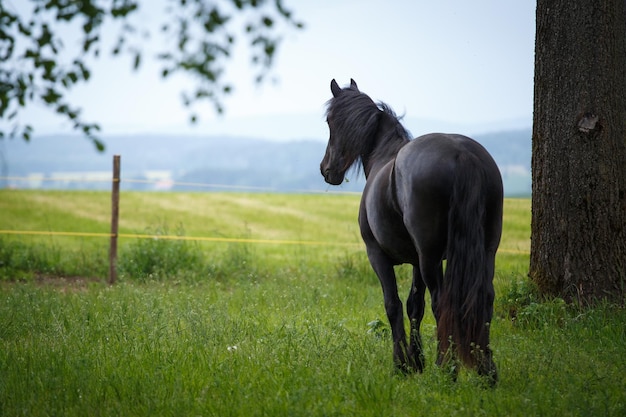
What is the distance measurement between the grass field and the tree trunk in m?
0.43

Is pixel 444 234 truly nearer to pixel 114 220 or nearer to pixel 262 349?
pixel 262 349

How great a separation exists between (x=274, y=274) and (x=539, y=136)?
5119 millimetres

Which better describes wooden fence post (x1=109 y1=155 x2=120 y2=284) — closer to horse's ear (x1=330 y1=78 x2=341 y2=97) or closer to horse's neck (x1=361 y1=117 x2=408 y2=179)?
horse's ear (x1=330 y1=78 x2=341 y2=97)

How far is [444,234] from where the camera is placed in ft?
15.4

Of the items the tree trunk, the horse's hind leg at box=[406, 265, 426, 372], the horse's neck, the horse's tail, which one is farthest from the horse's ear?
the tree trunk

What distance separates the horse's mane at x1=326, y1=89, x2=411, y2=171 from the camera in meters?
5.80

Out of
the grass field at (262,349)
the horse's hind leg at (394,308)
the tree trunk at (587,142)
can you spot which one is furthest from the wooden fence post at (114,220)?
the tree trunk at (587,142)

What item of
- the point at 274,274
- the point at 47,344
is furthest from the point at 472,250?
the point at 274,274

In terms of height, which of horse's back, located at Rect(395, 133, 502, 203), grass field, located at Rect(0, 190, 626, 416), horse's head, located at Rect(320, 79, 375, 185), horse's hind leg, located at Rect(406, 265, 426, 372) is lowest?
grass field, located at Rect(0, 190, 626, 416)

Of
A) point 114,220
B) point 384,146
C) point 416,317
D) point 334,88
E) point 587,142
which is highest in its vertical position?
point 334,88

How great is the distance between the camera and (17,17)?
4230mm

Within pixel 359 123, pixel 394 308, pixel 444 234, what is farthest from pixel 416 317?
pixel 359 123

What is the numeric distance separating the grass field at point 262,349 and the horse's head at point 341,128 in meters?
1.45

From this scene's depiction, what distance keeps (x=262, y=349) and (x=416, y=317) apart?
4.09 feet
